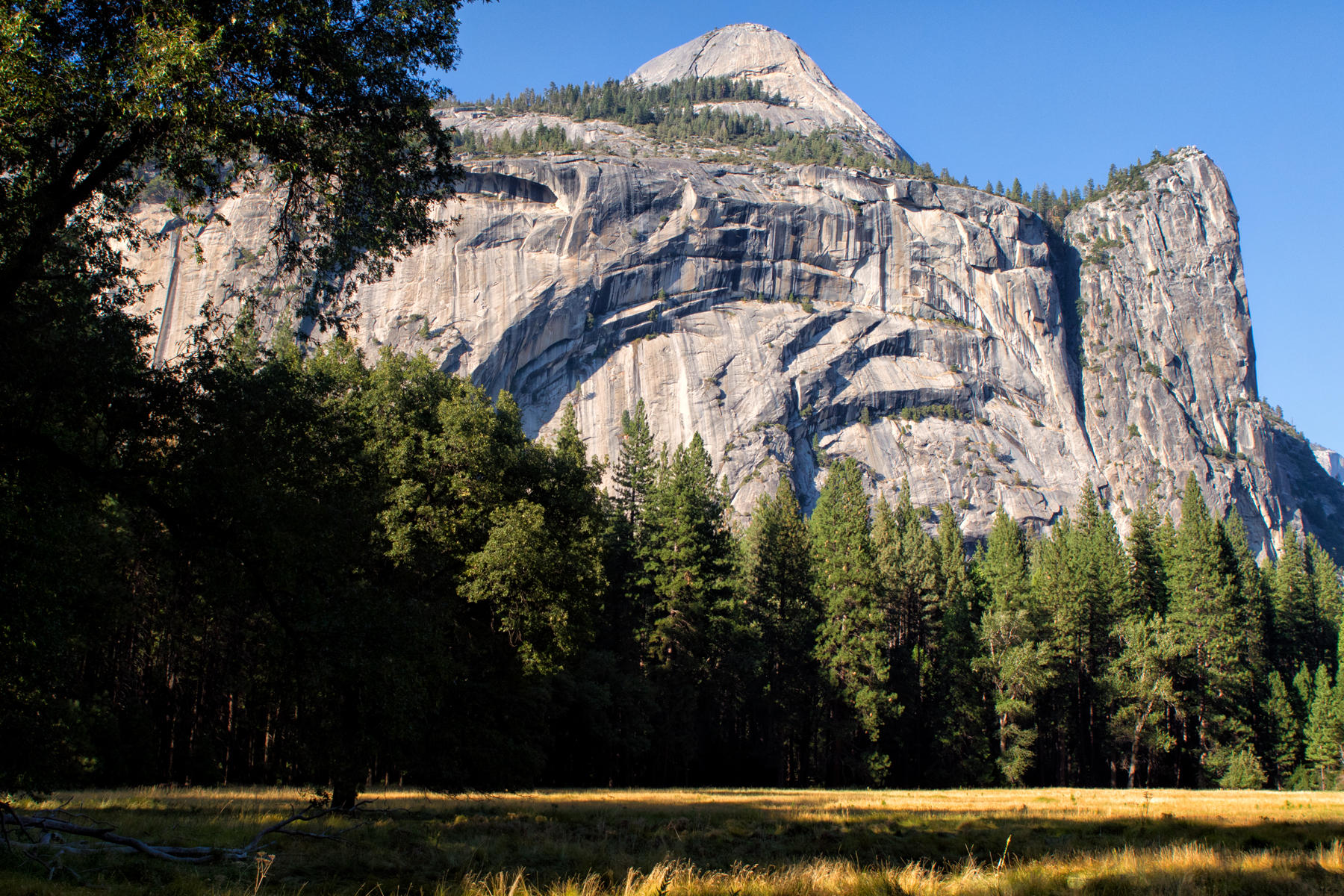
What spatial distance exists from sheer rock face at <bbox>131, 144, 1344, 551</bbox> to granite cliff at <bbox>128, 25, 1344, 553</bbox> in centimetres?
36

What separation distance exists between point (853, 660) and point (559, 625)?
24.7 meters

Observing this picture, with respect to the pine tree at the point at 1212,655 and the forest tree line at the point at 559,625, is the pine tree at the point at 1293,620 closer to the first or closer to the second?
the forest tree line at the point at 559,625

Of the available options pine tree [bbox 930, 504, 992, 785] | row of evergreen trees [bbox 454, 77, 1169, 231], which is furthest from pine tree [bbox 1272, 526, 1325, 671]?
row of evergreen trees [bbox 454, 77, 1169, 231]

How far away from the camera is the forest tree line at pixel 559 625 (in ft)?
31.3

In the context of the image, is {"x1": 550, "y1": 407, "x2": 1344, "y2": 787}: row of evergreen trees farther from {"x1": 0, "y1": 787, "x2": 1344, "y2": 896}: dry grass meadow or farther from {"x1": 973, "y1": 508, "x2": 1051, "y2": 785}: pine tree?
{"x1": 0, "y1": 787, "x2": 1344, "y2": 896}: dry grass meadow

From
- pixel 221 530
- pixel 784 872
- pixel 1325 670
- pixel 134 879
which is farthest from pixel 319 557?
pixel 1325 670

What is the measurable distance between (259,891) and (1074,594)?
49.0 meters

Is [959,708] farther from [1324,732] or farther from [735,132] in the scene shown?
[735,132]

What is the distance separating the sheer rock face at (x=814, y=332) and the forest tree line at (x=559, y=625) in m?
53.9

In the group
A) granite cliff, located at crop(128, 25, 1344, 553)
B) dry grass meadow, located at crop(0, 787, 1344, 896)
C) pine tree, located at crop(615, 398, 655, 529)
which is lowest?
dry grass meadow, located at crop(0, 787, 1344, 896)

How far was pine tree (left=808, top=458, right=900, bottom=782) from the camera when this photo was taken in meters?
40.3

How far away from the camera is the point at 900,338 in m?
136

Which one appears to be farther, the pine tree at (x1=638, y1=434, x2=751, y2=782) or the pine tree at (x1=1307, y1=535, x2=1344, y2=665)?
the pine tree at (x1=1307, y1=535, x2=1344, y2=665)

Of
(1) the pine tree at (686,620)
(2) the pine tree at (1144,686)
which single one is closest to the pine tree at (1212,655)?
(2) the pine tree at (1144,686)
